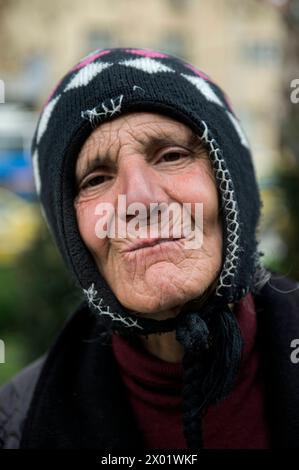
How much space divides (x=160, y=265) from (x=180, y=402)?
Result: 1.74 feet

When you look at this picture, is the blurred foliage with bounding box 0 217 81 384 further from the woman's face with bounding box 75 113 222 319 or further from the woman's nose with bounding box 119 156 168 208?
the woman's nose with bounding box 119 156 168 208

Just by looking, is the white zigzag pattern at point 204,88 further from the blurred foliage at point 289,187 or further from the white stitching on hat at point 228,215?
the blurred foliage at point 289,187

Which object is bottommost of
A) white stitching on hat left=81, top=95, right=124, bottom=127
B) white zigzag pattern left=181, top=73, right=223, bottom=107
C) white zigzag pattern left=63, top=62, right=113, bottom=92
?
white stitching on hat left=81, top=95, right=124, bottom=127

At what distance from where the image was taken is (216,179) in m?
1.93

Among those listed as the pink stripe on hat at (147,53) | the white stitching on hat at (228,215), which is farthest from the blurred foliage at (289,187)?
the white stitching on hat at (228,215)

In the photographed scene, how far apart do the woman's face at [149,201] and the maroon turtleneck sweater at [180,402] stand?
10.9 inches

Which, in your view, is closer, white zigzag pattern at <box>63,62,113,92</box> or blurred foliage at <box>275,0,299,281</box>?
white zigzag pattern at <box>63,62,113,92</box>

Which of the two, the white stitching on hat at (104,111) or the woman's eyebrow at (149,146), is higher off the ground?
the white stitching on hat at (104,111)

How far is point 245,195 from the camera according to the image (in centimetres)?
203

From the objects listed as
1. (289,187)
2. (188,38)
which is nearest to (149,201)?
(289,187)

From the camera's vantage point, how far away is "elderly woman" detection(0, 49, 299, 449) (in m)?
1.85

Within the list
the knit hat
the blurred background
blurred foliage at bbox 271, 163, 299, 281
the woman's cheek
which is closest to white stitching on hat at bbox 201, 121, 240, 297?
the knit hat

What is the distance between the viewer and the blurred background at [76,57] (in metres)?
4.58
